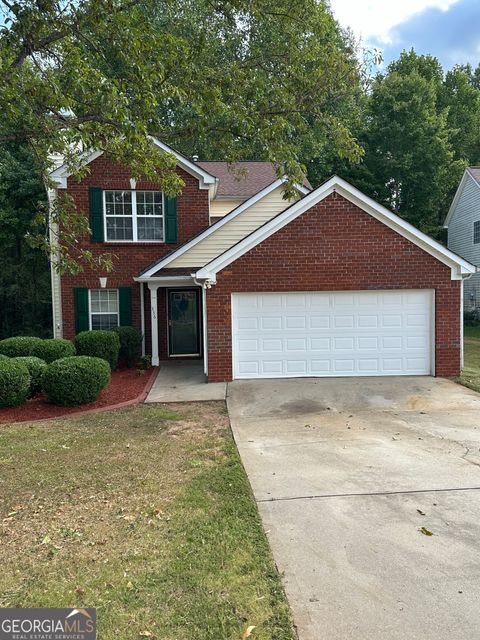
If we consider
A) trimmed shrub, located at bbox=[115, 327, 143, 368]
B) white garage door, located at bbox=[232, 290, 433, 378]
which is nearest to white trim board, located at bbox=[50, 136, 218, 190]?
trimmed shrub, located at bbox=[115, 327, 143, 368]

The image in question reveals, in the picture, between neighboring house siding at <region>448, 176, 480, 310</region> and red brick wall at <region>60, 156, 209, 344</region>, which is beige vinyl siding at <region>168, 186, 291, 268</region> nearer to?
red brick wall at <region>60, 156, 209, 344</region>

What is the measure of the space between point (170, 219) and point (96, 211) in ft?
7.21

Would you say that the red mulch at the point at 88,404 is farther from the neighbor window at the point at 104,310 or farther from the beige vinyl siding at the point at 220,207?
the beige vinyl siding at the point at 220,207

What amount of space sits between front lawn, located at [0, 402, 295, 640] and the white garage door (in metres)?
4.62

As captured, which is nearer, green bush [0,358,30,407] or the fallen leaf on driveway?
the fallen leaf on driveway

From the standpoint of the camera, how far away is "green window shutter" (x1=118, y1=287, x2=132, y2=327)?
14.4 m

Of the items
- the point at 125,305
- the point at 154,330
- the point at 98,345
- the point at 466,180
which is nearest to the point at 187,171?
the point at 125,305

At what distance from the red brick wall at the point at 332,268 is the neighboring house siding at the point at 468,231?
51.3ft

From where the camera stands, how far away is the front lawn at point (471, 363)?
33.8ft

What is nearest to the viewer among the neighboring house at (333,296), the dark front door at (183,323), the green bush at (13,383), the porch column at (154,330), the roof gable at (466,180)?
the green bush at (13,383)

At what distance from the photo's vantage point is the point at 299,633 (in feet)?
8.92

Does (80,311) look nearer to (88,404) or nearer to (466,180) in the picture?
(88,404)

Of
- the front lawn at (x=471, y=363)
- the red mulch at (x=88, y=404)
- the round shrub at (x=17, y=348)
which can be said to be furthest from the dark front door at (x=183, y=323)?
the front lawn at (x=471, y=363)

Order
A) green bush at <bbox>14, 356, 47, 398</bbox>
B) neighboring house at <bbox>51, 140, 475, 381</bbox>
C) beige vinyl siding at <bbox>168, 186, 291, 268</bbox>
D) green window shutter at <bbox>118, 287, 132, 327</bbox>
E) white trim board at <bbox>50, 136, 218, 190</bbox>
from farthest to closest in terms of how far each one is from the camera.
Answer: green window shutter at <bbox>118, 287, 132, 327</bbox> < white trim board at <bbox>50, 136, 218, 190</bbox> < beige vinyl siding at <bbox>168, 186, 291, 268</bbox> < neighboring house at <bbox>51, 140, 475, 381</bbox> < green bush at <bbox>14, 356, 47, 398</bbox>
